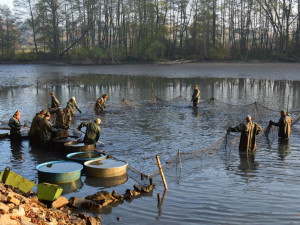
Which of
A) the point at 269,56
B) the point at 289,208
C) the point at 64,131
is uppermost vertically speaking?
the point at 269,56

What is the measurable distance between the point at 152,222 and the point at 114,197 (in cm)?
135

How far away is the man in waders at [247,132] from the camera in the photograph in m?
12.8

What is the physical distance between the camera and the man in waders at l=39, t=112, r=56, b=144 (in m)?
13.4

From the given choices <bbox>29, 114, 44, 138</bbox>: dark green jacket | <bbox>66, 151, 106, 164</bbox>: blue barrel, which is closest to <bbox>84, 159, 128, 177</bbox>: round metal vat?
<bbox>66, 151, 106, 164</bbox>: blue barrel

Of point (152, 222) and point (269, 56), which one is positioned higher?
point (269, 56)

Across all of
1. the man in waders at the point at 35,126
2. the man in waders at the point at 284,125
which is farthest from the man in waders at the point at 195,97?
the man in waders at the point at 35,126

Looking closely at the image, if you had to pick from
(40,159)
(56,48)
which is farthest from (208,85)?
(56,48)

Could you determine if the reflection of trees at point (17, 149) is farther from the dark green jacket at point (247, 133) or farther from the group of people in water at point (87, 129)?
the dark green jacket at point (247, 133)

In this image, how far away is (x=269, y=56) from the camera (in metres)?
61.3

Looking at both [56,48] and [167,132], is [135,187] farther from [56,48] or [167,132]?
[56,48]

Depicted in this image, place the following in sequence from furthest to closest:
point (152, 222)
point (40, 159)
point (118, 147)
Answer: point (118, 147)
point (40, 159)
point (152, 222)

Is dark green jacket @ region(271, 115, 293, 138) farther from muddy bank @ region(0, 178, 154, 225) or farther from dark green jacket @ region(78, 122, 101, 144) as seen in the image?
muddy bank @ region(0, 178, 154, 225)

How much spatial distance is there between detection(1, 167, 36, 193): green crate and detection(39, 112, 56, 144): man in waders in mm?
5301

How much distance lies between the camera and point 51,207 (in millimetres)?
7855
